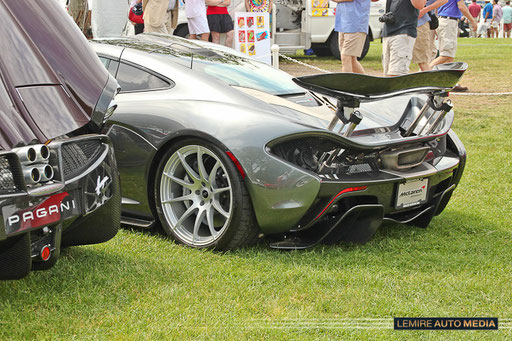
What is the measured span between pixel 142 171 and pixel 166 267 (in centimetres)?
86

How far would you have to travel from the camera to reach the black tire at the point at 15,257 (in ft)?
9.91

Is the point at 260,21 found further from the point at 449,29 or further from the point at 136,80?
the point at 136,80

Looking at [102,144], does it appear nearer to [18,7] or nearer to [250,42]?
[18,7]

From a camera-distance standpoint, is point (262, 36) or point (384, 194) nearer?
point (384, 194)

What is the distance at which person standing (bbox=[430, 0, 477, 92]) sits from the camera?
442 inches

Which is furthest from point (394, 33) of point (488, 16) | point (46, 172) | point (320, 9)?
point (488, 16)

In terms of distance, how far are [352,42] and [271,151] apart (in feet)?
17.2

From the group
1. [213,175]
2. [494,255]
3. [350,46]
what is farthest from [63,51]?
[350,46]

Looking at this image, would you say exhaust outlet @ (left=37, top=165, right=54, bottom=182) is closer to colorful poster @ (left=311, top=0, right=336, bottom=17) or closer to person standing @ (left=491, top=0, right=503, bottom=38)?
colorful poster @ (left=311, top=0, right=336, bottom=17)

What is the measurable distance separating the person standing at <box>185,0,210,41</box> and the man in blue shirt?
254cm

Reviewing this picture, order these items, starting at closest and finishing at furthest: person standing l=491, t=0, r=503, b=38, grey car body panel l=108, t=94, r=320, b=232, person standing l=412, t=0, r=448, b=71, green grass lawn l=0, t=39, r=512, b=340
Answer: green grass lawn l=0, t=39, r=512, b=340 < grey car body panel l=108, t=94, r=320, b=232 < person standing l=412, t=0, r=448, b=71 < person standing l=491, t=0, r=503, b=38

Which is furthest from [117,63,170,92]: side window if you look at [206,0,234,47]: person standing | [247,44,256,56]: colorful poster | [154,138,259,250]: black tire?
[247,44,256,56]: colorful poster

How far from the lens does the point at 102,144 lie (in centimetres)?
350

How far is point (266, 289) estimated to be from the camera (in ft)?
12.9
